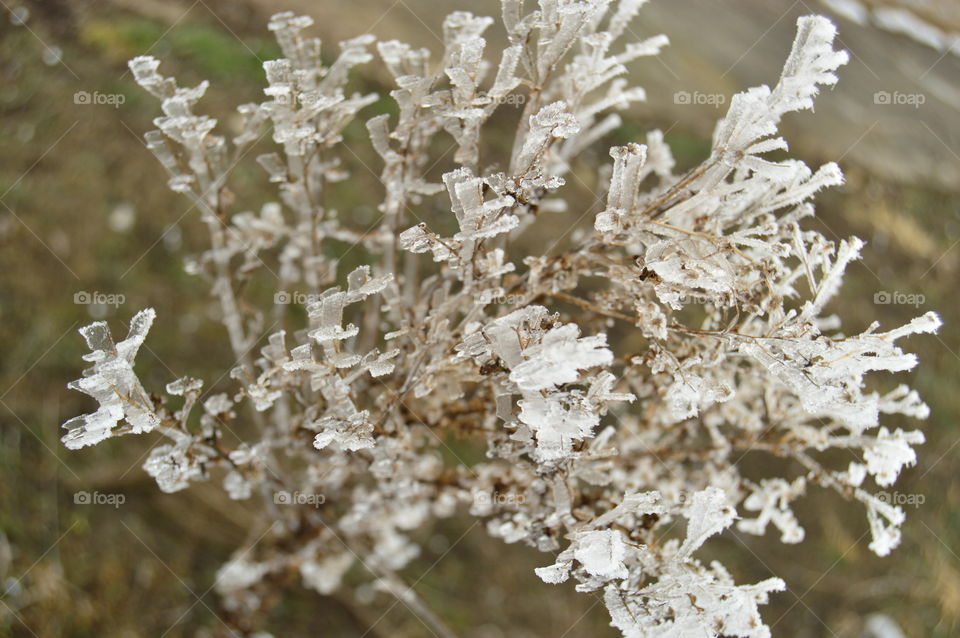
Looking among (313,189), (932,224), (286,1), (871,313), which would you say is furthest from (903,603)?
(286,1)

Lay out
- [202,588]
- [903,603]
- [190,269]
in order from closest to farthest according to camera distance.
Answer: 1. [190,269]
2. [202,588]
3. [903,603]

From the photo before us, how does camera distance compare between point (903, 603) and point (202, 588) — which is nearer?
point (202, 588)

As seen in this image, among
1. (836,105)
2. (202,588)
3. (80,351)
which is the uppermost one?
(836,105)

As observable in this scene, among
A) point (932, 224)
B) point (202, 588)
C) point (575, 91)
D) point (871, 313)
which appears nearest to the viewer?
point (575, 91)

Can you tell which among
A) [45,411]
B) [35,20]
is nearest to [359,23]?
[35,20]

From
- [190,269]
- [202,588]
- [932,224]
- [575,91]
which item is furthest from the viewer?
[932,224]

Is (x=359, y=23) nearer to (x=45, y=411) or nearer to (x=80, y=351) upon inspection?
(x=80, y=351)

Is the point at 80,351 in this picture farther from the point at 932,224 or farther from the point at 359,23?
the point at 932,224

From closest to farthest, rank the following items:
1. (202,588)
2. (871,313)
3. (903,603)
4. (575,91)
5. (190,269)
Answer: (575,91), (190,269), (202,588), (903,603), (871,313)

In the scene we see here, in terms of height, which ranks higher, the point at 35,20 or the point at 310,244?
the point at 35,20

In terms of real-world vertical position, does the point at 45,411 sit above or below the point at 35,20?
below
